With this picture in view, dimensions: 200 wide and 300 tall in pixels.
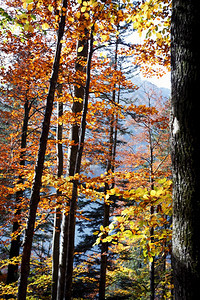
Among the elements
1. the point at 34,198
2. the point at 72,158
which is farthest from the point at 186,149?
the point at 72,158

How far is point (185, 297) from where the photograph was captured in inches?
50.0

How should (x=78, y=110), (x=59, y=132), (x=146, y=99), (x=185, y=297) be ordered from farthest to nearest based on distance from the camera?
(x=146, y=99) → (x=59, y=132) → (x=78, y=110) → (x=185, y=297)

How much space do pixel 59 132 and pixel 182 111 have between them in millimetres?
5929

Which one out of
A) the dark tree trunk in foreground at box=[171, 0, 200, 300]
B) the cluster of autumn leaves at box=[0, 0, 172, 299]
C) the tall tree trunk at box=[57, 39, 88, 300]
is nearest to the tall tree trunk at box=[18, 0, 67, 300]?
the cluster of autumn leaves at box=[0, 0, 172, 299]

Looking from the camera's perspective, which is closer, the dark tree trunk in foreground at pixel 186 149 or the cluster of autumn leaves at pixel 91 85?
the dark tree trunk in foreground at pixel 186 149

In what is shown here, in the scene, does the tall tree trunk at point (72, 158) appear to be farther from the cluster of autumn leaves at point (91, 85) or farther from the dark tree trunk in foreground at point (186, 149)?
the dark tree trunk in foreground at point (186, 149)

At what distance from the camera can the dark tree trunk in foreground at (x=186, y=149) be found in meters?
1.29

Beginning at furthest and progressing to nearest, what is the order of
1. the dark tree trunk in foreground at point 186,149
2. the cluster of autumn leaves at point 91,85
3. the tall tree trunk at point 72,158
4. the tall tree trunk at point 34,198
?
1. the tall tree trunk at point 72,158
2. the tall tree trunk at point 34,198
3. the cluster of autumn leaves at point 91,85
4. the dark tree trunk in foreground at point 186,149

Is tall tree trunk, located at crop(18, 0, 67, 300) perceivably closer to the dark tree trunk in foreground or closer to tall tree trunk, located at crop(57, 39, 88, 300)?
tall tree trunk, located at crop(57, 39, 88, 300)

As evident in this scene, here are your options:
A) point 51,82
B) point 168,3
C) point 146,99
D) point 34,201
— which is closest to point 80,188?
point 34,201

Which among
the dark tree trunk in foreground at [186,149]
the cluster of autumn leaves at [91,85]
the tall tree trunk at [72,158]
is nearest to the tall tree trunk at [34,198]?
the cluster of autumn leaves at [91,85]

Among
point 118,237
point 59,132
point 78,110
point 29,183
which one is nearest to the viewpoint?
point 118,237

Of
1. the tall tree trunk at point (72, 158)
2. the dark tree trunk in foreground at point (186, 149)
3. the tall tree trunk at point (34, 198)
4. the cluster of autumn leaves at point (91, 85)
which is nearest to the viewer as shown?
the dark tree trunk in foreground at point (186, 149)

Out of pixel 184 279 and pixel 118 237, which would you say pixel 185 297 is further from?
pixel 118 237
